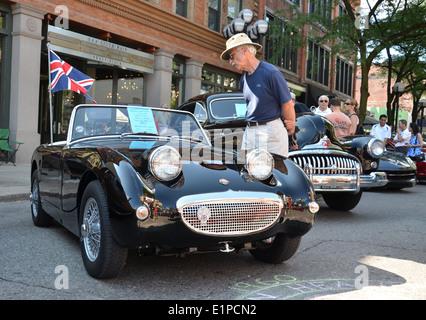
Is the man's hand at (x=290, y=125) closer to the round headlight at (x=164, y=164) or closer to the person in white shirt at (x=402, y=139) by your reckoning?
the round headlight at (x=164, y=164)

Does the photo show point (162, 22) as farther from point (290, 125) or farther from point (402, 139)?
point (290, 125)

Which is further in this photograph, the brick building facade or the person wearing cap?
the brick building facade

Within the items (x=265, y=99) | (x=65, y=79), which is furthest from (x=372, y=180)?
(x=65, y=79)

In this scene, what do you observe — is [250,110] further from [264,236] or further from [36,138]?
[36,138]

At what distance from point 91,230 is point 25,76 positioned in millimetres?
9687

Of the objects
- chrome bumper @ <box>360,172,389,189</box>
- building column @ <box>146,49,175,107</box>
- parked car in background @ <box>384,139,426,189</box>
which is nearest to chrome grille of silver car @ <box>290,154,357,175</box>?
chrome bumper @ <box>360,172,389,189</box>

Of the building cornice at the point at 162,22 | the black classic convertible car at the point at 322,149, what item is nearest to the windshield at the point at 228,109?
the black classic convertible car at the point at 322,149

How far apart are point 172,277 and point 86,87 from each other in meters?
5.84

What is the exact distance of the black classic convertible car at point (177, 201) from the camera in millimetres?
3266

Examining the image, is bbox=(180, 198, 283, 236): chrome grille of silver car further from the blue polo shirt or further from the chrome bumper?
the chrome bumper

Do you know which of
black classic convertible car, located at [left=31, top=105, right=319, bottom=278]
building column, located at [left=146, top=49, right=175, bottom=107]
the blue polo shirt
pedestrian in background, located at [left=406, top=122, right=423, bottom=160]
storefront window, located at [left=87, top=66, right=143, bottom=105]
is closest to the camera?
black classic convertible car, located at [left=31, top=105, right=319, bottom=278]

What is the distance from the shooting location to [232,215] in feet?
11.2

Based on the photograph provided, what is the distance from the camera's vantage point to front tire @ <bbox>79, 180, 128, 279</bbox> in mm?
3344

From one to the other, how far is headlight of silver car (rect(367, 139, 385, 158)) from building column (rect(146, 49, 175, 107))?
10.3m
